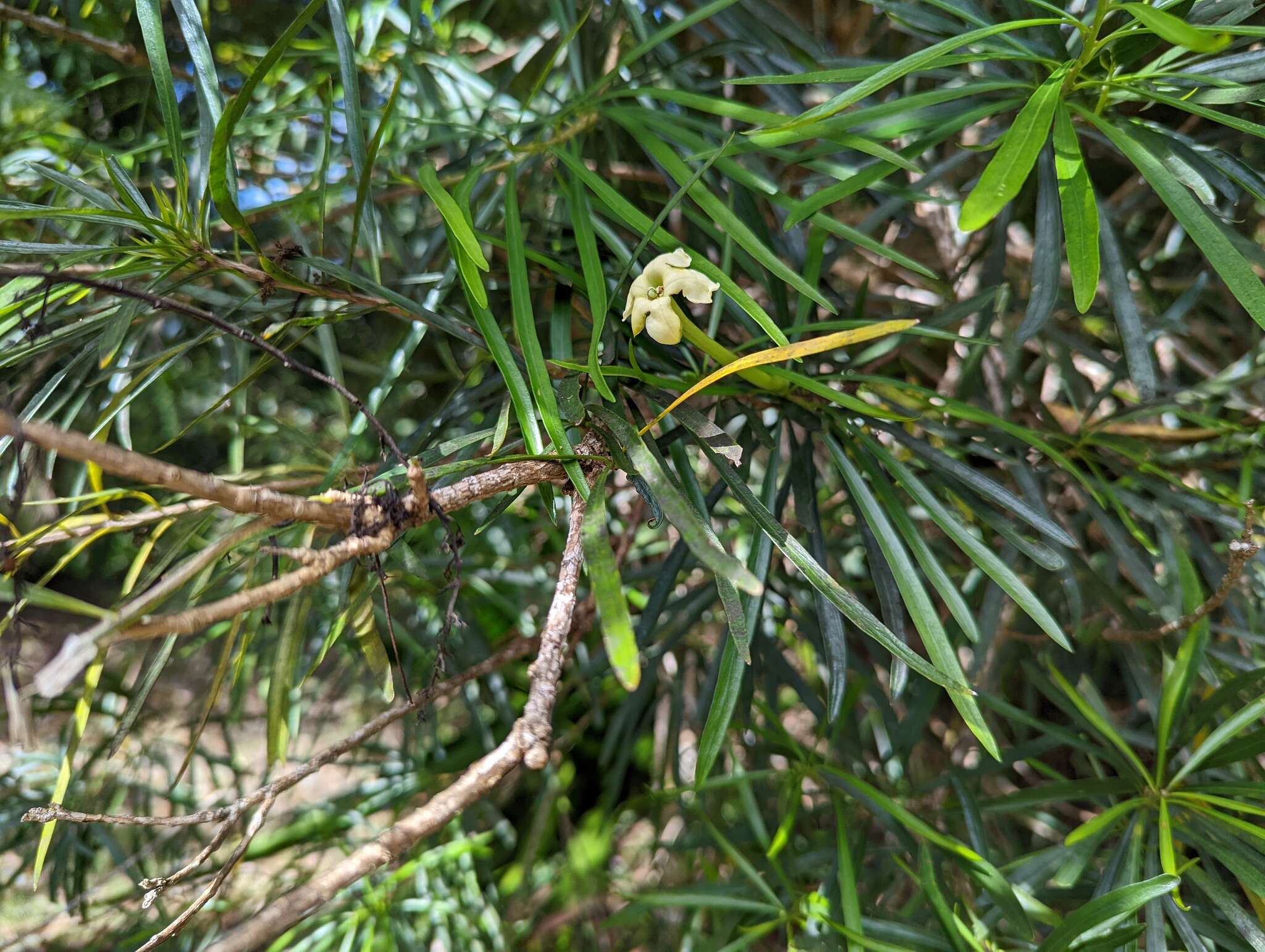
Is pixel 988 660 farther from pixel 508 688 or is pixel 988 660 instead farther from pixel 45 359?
pixel 45 359

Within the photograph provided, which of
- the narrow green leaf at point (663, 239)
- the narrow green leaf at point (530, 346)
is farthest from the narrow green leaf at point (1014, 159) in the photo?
the narrow green leaf at point (530, 346)

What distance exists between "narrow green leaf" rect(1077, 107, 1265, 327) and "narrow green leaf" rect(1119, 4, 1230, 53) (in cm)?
9

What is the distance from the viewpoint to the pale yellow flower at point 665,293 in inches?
18.0

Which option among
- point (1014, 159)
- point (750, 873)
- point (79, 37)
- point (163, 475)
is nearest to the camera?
point (163, 475)

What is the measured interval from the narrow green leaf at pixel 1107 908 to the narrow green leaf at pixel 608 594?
1.19 feet

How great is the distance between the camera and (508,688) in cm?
110

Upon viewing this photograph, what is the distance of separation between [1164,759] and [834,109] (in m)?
0.53

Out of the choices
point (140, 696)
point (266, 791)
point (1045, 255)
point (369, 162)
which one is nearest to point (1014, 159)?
point (1045, 255)

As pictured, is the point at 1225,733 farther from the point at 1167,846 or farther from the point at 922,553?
the point at 922,553

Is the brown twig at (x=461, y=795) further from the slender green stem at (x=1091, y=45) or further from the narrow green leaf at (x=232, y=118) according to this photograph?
the slender green stem at (x=1091, y=45)

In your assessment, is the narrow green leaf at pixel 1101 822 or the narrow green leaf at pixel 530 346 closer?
the narrow green leaf at pixel 530 346

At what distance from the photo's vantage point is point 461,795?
0.32 meters

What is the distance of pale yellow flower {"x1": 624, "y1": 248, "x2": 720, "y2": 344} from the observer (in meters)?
0.46

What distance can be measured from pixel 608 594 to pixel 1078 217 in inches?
13.0
